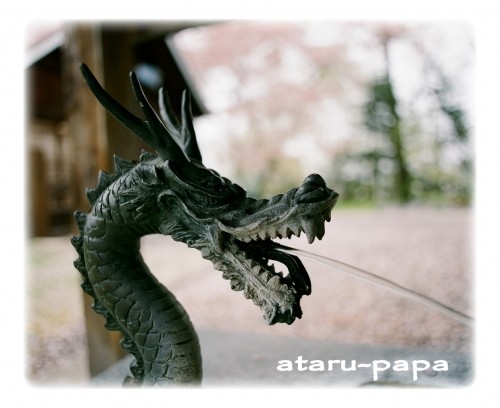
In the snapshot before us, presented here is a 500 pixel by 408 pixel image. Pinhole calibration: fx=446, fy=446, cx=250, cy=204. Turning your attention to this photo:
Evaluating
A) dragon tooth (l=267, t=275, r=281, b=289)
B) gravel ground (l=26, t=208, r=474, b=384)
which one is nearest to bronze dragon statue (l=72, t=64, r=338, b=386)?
dragon tooth (l=267, t=275, r=281, b=289)

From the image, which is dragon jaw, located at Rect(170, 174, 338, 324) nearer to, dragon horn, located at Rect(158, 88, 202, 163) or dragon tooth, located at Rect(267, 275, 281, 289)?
dragon tooth, located at Rect(267, 275, 281, 289)

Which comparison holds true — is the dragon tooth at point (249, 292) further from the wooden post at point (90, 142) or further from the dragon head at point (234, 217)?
the wooden post at point (90, 142)

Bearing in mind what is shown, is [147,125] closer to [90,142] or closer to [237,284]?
[237,284]

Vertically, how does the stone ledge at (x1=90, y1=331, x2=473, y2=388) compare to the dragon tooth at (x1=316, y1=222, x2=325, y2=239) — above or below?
below

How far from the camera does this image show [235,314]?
503 centimetres

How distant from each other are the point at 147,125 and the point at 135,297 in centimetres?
51

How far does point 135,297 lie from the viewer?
4.34 ft

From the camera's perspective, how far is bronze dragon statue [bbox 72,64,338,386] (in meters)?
1.03

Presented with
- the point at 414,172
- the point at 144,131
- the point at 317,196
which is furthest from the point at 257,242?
the point at 414,172

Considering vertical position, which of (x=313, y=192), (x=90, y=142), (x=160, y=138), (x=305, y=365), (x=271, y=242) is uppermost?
(x=90, y=142)

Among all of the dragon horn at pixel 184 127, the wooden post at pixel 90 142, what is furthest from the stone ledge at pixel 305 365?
the dragon horn at pixel 184 127

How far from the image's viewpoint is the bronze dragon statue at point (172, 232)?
3.37 feet

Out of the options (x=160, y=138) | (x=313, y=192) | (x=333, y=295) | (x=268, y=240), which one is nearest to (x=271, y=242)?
(x=268, y=240)

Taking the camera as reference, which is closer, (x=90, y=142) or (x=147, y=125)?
(x=147, y=125)
